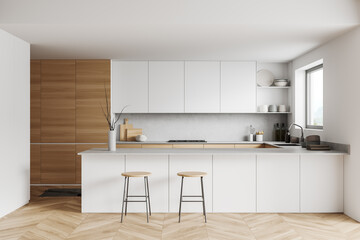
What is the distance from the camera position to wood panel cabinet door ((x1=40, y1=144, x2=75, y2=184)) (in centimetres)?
645

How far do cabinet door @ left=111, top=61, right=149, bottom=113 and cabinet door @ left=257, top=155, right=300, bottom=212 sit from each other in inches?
116

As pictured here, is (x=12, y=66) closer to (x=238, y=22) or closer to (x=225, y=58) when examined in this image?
(x=238, y=22)

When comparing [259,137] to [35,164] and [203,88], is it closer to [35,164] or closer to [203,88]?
[203,88]

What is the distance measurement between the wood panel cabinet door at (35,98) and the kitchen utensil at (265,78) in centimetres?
425

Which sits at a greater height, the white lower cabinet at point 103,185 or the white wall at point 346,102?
the white wall at point 346,102

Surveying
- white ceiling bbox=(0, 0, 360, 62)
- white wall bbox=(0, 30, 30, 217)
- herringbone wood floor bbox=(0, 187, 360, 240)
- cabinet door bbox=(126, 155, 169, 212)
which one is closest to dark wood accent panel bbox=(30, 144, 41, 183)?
white wall bbox=(0, 30, 30, 217)

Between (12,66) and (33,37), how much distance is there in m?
0.49

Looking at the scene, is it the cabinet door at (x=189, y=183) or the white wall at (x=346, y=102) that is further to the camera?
the cabinet door at (x=189, y=183)

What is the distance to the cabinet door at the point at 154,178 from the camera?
4.61 metres

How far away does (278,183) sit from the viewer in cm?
462

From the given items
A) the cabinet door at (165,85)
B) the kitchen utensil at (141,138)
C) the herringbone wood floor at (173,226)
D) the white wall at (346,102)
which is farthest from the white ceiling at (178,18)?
the kitchen utensil at (141,138)

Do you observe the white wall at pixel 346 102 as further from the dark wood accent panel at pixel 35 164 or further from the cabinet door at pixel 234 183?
the dark wood accent panel at pixel 35 164

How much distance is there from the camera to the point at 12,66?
15.6 ft

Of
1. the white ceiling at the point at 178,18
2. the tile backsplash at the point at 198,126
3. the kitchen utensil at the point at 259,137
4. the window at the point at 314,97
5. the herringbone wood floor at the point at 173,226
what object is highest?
the white ceiling at the point at 178,18
